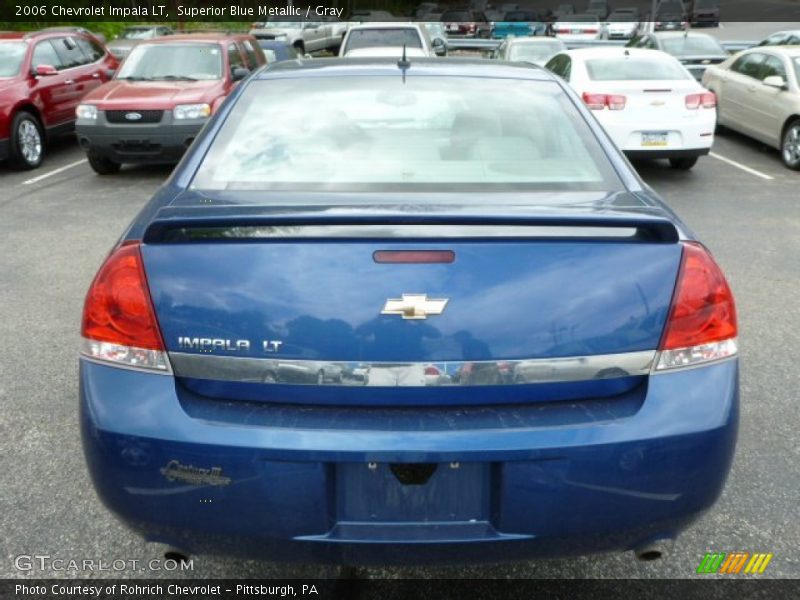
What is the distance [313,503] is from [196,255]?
0.72m

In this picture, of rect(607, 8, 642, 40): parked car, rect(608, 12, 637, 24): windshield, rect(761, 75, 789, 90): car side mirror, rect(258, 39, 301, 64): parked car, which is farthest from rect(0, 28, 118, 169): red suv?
rect(608, 12, 637, 24): windshield

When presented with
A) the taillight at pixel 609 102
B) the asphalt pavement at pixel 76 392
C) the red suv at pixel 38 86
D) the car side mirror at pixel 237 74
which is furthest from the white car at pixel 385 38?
the asphalt pavement at pixel 76 392

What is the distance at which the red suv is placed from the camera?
10336 millimetres

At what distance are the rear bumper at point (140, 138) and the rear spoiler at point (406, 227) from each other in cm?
776

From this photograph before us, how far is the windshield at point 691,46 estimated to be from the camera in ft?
55.9

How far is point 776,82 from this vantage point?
1091 cm

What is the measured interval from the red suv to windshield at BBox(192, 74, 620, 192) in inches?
325

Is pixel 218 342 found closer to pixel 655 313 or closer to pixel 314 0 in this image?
pixel 655 313

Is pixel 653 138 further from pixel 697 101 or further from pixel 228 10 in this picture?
pixel 228 10

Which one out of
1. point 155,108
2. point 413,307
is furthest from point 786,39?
point 413,307

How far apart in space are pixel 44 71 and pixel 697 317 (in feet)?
36.0

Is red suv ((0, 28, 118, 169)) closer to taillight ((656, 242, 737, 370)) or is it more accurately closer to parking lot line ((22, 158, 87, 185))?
parking lot line ((22, 158, 87, 185))

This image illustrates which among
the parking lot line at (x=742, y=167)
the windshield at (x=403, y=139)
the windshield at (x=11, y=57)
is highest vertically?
the windshield at (x=403, y=139)

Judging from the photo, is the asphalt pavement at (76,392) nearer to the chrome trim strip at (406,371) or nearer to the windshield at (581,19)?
the chrome trim strip at (406,371)
